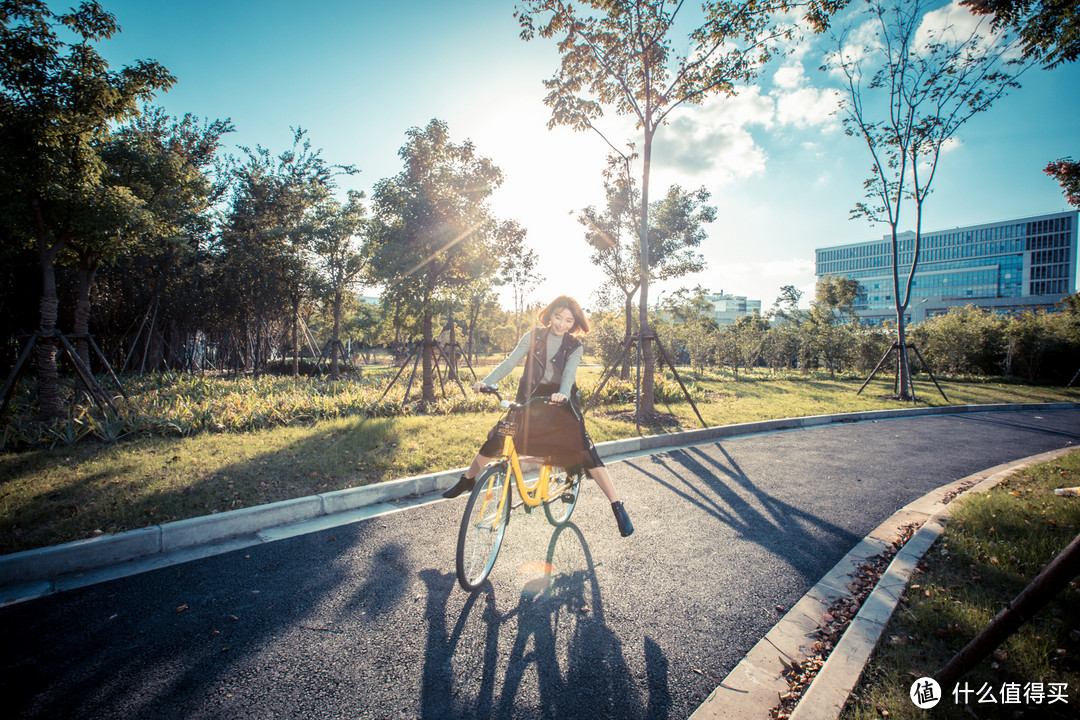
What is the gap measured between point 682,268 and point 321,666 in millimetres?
19992

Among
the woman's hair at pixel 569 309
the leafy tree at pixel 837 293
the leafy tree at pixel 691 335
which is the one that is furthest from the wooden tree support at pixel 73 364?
the leafy tree at pixel 837 293

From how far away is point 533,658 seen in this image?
8.30ft

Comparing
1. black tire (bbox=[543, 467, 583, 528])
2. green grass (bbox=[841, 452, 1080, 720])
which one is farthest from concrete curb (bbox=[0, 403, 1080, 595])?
green grass (bbox=[841, 452, 1080, 720])

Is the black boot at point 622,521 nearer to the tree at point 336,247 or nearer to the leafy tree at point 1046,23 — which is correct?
the leafy tree at point 1046,23

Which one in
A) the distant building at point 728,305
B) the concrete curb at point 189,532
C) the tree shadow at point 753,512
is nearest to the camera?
the concrete curb at point 189,532

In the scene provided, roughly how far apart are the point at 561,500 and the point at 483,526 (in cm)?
121

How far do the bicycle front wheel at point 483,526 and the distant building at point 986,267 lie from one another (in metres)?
85.7

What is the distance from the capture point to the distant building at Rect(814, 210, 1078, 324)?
75.5 meters

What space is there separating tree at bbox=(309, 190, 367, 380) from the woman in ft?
50.1

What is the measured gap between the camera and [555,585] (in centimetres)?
329

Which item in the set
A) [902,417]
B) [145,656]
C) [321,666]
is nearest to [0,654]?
[145,656]

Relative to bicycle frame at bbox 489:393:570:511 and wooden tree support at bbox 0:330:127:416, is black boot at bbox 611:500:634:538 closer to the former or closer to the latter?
bicycle frame at bbox 489:393:570:511

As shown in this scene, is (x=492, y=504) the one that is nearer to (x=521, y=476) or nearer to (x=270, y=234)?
(x=521, y=476)

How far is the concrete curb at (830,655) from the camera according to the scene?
2146 mm
